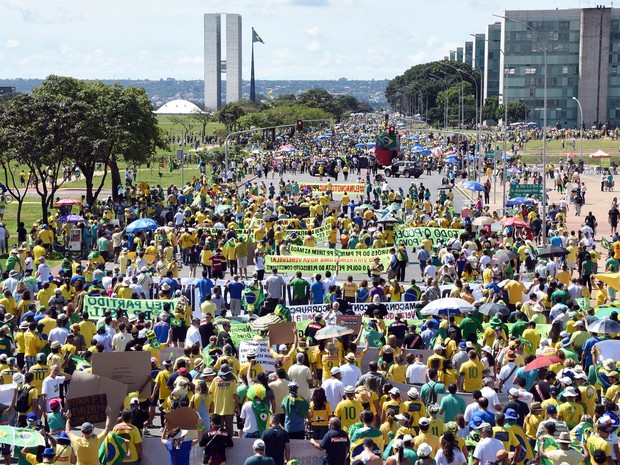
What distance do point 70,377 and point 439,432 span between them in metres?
5.37

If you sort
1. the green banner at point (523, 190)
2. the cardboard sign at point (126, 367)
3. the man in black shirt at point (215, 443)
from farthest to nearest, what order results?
1. the green banner at point (523, 190)
2. the cardboard sign at point (126, 367)
3. the man in black shirt at point (215, 443)

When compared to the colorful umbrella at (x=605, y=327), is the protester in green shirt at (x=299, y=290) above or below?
below

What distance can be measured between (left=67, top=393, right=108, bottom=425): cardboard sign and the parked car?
58363 millimetres

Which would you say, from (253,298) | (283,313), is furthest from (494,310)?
(253,298)

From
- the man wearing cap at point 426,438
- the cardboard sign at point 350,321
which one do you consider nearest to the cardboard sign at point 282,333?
the cardboard sign at point 350,321

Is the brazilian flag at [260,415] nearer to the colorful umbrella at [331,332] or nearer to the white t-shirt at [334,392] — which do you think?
the white t-shirt at [334,392]

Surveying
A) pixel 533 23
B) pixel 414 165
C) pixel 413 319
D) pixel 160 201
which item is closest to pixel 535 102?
pixel 533 23

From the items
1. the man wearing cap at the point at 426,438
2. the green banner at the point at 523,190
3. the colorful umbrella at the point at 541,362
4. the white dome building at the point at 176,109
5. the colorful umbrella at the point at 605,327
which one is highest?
the white dome building at the point at 176,109

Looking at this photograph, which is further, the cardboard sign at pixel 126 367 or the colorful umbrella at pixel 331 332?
the colorful umbrella at pixel 331 332

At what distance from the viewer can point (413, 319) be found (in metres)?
20.2

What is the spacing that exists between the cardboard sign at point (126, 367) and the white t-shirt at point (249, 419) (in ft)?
6.19

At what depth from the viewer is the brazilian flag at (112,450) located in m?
12.3

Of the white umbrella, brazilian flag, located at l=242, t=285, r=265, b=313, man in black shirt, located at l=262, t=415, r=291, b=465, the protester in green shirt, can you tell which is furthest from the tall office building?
man in black shirt, located at l=262, t=415, r=291, b=465

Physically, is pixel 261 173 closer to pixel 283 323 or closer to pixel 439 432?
pixel 283 323
